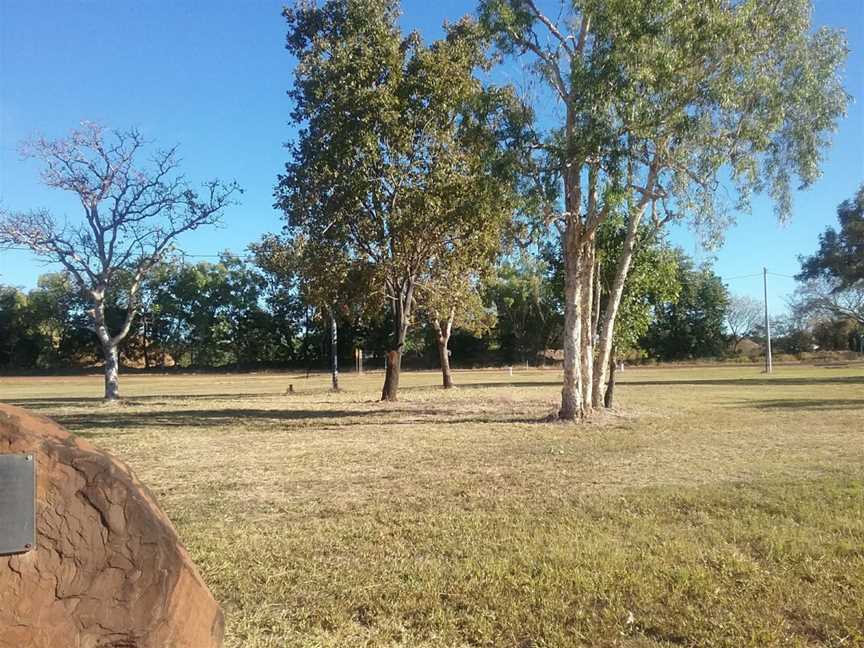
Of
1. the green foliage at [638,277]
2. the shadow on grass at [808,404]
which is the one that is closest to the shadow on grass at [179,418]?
the green foliage at [638,277]

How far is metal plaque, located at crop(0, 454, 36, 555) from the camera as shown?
2.77 metres

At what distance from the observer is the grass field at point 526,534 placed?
421 cm

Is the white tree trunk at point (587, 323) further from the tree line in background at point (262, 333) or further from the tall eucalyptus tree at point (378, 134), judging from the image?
the tree line in background at point (262, 333)

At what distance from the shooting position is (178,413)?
2036cm

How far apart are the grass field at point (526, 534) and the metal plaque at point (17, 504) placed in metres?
1.63

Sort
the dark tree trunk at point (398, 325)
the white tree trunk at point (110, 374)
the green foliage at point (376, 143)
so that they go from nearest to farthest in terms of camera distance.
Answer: the green foliage at point (376, 143), the dark tree trunk at point (398, 325), the white tree trunk at point (110, 374)

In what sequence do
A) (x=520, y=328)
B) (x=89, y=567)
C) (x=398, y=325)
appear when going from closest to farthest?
(x=89, y=567)
(x=398, y=325)
(x=520, y=328)

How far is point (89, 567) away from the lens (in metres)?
2.90

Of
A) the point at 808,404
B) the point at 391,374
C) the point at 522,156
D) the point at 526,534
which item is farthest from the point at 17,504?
the point at 808,404

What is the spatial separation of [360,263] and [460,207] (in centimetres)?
452

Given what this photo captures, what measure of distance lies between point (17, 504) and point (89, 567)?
401mm

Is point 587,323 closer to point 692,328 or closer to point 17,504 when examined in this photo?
point 17,504

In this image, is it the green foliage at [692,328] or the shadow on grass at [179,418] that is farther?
the green foliage at [692,328]

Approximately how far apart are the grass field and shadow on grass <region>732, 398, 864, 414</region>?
17.2 feet
